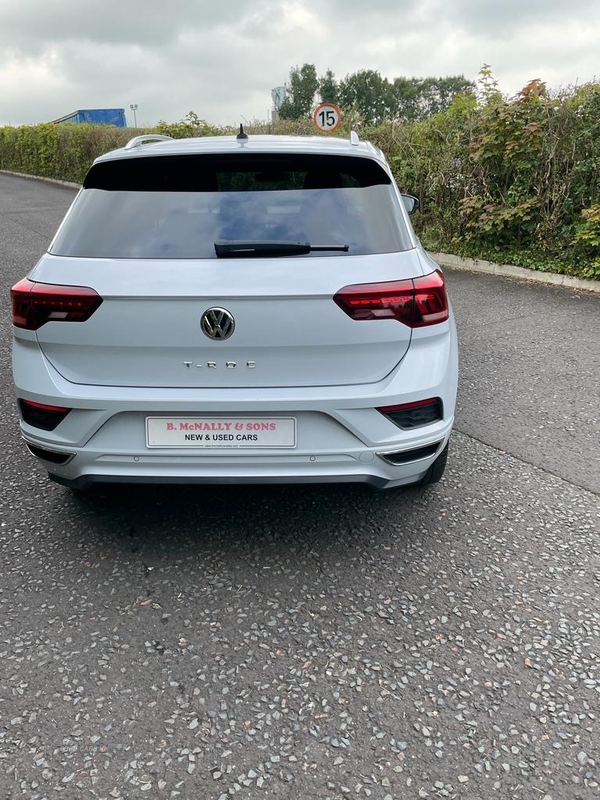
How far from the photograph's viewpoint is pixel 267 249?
264 centimetres

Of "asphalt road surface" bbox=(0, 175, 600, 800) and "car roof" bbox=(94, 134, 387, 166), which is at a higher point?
"car roof" bbox=(94, 134, 387, 166)

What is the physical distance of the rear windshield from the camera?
271 centimetres

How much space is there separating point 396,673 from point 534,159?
7.73 m

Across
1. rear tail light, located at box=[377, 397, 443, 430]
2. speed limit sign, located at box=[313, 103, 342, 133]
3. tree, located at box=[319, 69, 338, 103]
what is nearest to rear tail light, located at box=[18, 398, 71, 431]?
rear tail light, located at box=[377, 397, 443, 430]

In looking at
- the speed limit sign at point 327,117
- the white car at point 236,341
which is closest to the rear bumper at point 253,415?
the white car at point 236,341

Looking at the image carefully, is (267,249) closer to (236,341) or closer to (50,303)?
(236,341)

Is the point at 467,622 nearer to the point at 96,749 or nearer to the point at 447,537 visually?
the point at 447,537

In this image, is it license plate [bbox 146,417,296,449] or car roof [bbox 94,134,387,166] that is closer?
license plate [bbox 146,417,296,449]

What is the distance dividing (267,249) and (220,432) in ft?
2.40

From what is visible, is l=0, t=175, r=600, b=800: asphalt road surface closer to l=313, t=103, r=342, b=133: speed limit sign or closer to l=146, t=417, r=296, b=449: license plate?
l=146, t=417, r=296, b=449: license plate

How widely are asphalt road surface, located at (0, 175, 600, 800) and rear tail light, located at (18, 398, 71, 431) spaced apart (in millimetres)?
633

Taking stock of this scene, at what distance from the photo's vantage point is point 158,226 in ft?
9.04

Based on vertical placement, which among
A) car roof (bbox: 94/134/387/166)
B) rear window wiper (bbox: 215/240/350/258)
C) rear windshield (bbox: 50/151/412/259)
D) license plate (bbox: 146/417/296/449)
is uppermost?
car roof (bbox: 94/134/387/166)

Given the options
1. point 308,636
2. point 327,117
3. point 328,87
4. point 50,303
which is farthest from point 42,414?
point 328,87
